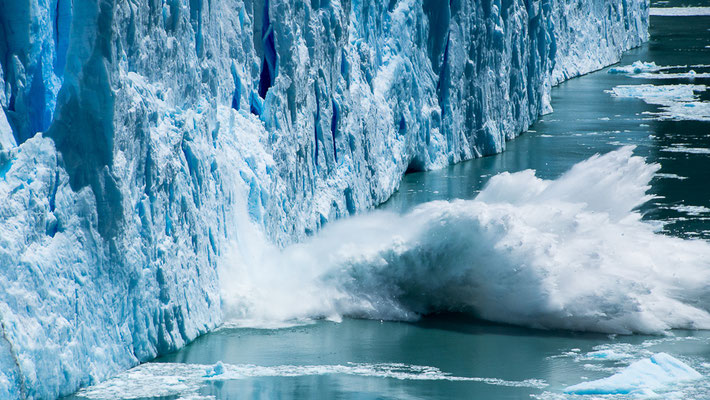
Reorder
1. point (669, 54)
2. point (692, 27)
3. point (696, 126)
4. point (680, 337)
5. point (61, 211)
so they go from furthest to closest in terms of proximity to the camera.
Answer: point (692, 27)
point (669, 54)
point (696, 126)
point (680, 337)
point (61, 211)

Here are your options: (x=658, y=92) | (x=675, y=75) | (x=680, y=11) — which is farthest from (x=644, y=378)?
(x=680, y=11)

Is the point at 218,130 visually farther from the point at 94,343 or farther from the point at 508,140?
the point at 508,140

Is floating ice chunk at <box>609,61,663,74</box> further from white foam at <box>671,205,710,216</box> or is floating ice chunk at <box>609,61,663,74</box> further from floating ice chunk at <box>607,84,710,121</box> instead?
white foam at <box>671,205,710,216</box>

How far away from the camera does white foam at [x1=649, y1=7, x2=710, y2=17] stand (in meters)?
51.0

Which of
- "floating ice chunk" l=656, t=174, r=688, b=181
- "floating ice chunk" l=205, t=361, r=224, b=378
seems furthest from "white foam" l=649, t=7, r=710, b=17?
"floating ice chunk" l=205, t=361, r=224, b=378

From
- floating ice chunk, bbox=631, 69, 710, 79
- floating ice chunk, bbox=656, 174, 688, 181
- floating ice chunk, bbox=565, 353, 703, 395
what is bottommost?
floating ice chunk, bbox=565, 353, 703, 395

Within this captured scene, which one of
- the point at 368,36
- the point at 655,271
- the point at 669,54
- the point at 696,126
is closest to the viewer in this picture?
the point at 655,271

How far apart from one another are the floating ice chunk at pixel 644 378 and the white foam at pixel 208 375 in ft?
1.33

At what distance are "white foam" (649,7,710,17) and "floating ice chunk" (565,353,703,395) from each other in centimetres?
4513

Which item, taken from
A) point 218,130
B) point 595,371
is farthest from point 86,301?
point 595,371

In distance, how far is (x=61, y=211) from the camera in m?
7.33

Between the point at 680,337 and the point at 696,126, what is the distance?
13187mm

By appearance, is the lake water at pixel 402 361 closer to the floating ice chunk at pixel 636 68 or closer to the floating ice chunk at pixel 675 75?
the floating ice chunk at pixel 675 75

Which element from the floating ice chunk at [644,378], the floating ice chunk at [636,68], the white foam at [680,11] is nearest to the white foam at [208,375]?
the floating ice chunk at [644,378]
